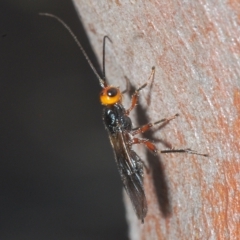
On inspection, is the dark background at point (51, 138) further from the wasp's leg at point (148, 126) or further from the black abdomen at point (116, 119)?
the wasp's leg at point (148, 126)

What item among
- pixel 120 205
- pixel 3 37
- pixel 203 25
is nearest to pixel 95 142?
pixel 120 205

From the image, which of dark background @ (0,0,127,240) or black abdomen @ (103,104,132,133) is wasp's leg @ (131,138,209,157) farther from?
dark background @ (0,0,127,240)

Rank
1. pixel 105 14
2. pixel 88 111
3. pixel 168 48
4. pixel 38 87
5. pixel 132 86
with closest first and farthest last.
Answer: pixel 168 48
pixel 105 14
pixel 132 86
pixel 38 87
pixel 88 111

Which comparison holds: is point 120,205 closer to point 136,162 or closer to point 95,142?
point 95,142

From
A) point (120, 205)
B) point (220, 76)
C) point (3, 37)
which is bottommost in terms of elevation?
point (120, 205)

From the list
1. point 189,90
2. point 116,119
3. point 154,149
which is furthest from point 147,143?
point 189,90

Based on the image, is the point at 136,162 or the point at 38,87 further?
the point at 38,87

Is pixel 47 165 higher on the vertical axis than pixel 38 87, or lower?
lower

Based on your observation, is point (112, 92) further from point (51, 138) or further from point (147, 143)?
point (51, 138)
